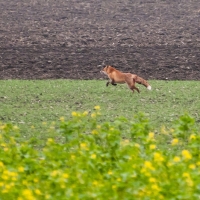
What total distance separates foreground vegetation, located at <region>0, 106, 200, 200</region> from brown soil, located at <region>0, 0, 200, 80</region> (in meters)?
10.1

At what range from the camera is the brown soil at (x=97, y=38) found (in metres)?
18.4

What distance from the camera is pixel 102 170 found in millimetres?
7008

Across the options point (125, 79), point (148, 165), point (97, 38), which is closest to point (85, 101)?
point (125, 79)

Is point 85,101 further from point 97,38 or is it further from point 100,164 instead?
point 97,38

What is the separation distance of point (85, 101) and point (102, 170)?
7334 mm

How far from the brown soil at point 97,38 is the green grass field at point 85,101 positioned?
1393 millimetres

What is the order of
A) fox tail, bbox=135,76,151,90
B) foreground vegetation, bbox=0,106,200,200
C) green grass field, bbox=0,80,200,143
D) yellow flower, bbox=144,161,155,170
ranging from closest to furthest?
foreground vegetation, bbox=0,106,200,200 < yellow flower, bbox=144,161,155,170 < green grass field, bbox=0,80,200,143 < fox tail, bbox=135,76,151,90

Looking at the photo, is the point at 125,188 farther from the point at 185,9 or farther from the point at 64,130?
the point at 185,9

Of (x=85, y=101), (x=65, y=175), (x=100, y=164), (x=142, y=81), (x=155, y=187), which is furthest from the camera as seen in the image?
(x=142, y=81)

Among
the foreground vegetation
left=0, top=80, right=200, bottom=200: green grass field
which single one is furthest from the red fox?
the foreground vegetation

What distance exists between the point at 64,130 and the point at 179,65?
11315mm

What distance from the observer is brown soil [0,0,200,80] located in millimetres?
18359

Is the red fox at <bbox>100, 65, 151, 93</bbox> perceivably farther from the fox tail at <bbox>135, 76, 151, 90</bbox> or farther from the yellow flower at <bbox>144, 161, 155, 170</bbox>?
the yellow flower at <bbox>144, 161, 155, 170</bbox>

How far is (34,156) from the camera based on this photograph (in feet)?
24.3
